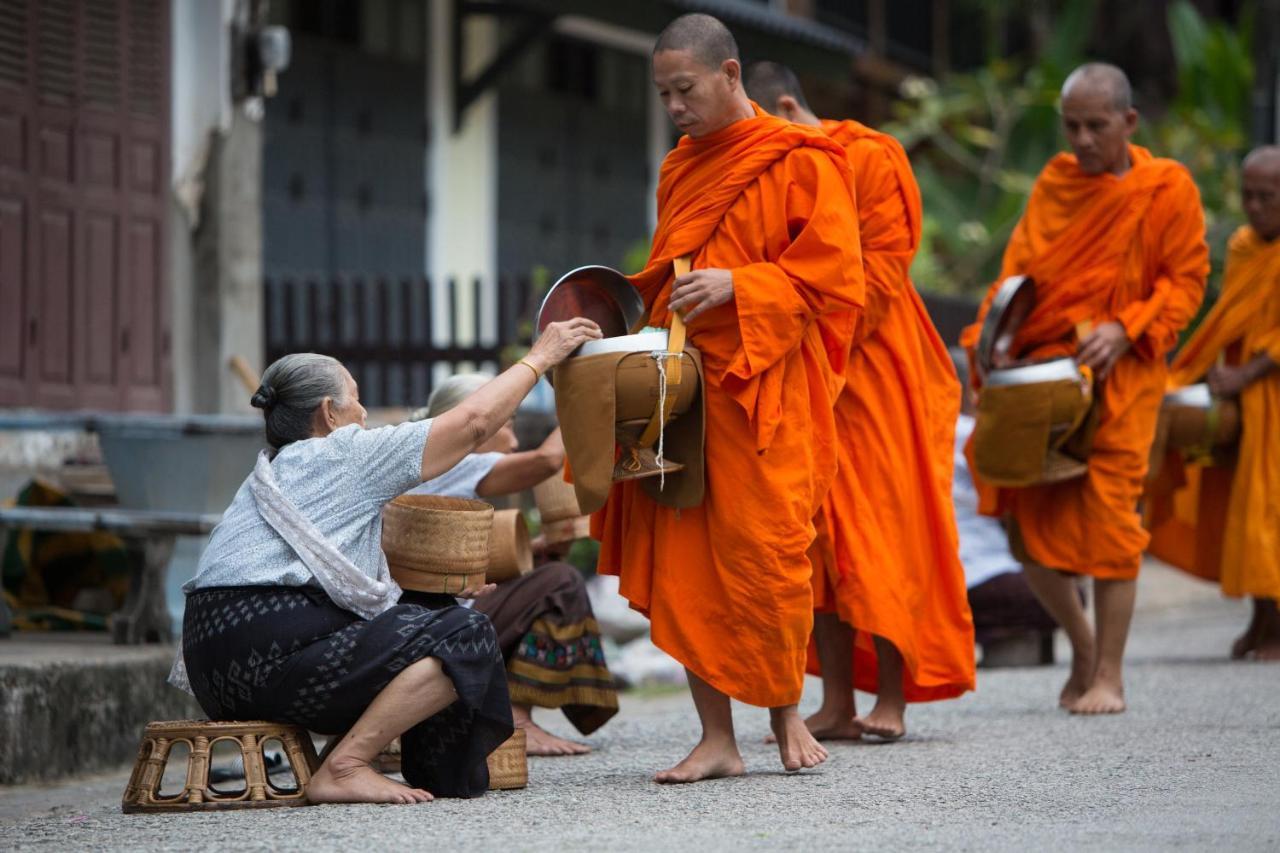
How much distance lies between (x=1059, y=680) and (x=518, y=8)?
20.0 ft

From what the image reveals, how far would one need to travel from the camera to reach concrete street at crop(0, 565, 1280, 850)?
3.94 metres

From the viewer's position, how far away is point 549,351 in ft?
15.2

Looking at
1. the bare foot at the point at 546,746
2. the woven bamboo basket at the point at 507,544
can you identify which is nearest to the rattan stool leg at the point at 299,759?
the woven bamboo basket at the point at 507,544

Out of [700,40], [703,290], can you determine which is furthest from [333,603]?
[700,40]

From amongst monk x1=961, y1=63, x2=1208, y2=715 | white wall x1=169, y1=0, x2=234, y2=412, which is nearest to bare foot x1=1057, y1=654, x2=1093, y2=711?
monk x1=961, y1=63, x2=1208, y2=715

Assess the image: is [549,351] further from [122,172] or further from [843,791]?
[122,172]

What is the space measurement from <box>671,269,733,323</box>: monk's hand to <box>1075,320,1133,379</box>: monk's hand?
6.51ft

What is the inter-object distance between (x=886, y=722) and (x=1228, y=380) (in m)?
2.81

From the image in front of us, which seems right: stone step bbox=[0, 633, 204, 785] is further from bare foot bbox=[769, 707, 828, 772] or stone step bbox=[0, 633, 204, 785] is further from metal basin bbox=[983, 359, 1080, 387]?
metal basin bbox=[983, 359, 1080, 387]

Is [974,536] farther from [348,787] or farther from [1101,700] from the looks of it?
[348,787]

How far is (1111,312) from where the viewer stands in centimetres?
658

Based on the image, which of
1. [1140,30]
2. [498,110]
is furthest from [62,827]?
[1140,30]

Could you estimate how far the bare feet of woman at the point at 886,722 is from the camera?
227 inches

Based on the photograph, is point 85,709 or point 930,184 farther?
point 930,184
